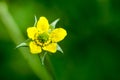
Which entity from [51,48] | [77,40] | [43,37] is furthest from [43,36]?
[77,40]

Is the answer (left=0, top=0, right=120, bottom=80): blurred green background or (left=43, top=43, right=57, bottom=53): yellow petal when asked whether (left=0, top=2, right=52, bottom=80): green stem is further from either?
(left=43, top=43, right=57, bottom=53): yellow petal

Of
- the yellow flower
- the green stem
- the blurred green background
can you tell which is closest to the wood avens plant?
the yellow flower

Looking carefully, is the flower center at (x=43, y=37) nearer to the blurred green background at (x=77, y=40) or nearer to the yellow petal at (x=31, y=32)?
the yellow petal at (x=31, y=32)

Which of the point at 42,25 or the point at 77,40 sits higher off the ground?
the point at 42,25

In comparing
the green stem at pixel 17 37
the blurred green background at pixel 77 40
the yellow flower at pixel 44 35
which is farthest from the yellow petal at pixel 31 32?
the blurred green background at pixel 77 40

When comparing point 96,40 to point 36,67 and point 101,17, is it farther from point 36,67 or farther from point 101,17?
point 36,67

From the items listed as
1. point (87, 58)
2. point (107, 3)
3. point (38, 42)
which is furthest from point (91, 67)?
point (38, 42)

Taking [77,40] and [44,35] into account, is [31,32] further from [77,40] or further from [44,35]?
[77,40]
